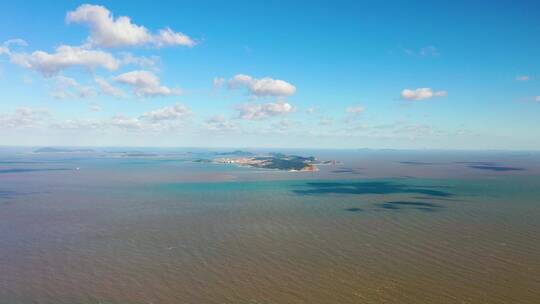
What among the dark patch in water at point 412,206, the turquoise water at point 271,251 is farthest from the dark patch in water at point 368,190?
the dark patch in water at point 412,206

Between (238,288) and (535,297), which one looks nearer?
(535,297)

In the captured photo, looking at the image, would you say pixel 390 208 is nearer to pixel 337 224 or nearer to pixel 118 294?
pixel 337 224

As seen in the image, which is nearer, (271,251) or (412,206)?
(271,251)

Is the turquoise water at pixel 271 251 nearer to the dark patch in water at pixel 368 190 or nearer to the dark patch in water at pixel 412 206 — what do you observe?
the dark patch in water at pixel 412 206

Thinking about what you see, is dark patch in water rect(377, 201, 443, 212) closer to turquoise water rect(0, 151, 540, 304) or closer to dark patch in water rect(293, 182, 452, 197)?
turquoise water rect(0, 151, 540, 304)

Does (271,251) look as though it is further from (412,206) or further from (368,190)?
(368,190)

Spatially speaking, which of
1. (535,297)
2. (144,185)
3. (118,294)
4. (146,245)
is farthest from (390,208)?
(144,185)

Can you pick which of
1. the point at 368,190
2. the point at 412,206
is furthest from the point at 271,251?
the point at 368,190
